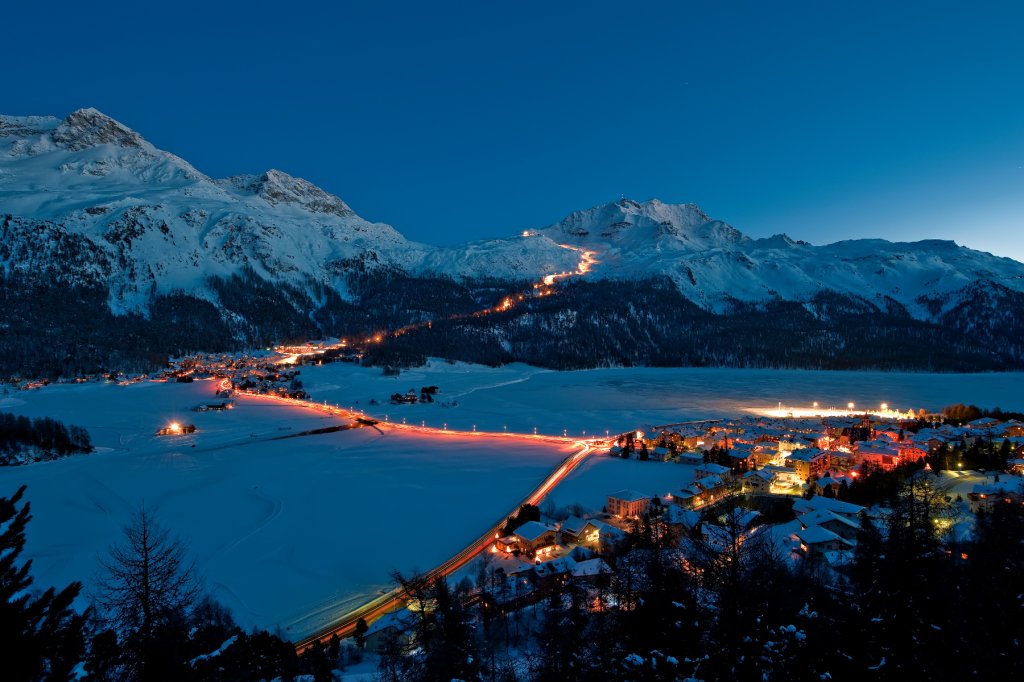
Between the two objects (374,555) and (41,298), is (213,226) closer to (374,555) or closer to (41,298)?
(41,298)

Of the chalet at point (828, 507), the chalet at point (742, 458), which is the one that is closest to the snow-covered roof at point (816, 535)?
the chalet at point (828, 507)

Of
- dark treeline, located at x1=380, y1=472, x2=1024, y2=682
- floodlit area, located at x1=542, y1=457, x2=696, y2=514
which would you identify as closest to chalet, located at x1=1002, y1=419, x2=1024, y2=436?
floodlit area, located at x1=542, y1=457, x2=696, y2=514

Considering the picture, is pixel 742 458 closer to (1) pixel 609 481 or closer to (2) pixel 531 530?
(1) pixel 609 481

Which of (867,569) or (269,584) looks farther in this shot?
(269,584)

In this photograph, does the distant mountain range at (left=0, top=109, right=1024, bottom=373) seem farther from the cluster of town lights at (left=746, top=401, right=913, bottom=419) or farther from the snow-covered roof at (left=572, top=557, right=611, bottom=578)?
the snow-covered roof at (left=572, top=557, right=611, bottom=578)

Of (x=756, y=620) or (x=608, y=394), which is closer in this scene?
(x=756, y=620)

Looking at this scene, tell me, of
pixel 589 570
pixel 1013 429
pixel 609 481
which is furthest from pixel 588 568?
pixel 1013 429

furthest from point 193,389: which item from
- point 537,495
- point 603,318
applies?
point 603,318
